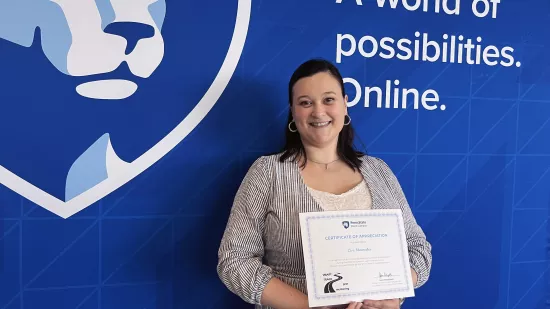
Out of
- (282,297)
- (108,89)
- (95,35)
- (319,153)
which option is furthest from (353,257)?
(95,35)

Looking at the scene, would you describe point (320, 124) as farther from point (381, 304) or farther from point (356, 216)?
point (381, 304)

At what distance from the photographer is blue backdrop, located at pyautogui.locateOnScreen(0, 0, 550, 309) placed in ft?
5.36

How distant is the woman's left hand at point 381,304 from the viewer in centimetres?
146

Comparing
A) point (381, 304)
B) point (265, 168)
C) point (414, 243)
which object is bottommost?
point (381, 304)

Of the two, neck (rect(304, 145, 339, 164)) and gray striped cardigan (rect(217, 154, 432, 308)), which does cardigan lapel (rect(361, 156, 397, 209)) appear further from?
neck (rect(304, 145, 339, 164))

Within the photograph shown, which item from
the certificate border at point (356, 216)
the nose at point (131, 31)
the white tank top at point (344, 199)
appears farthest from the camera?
the nose at point (131, 31)

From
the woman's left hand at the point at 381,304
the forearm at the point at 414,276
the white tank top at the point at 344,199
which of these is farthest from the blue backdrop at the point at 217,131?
the woman's left hand at the point at 381,304

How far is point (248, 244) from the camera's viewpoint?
1.53 meters

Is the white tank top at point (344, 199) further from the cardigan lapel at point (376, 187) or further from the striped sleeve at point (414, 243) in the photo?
the striped sleeve at point (414, 243)

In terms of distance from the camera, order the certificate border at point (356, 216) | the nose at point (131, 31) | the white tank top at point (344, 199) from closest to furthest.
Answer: the certificate border at point (356, 216), the white tank top at point (344, 199), the nose at point (131, 31)

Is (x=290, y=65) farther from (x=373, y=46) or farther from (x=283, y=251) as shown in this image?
(x=283, y=251)

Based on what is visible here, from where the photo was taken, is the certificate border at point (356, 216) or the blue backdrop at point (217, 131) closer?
the certificate border at point (356, 216)

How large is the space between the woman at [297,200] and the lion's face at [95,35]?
0.52 metres

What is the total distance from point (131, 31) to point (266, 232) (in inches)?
31.6
